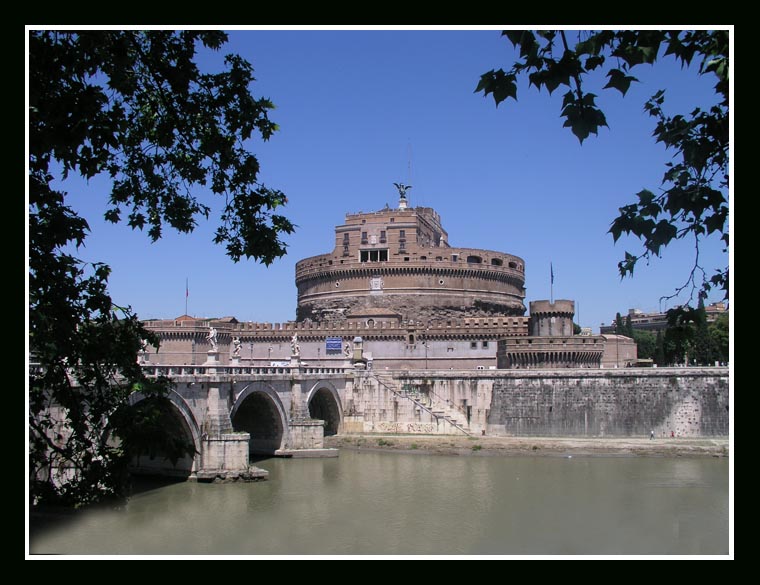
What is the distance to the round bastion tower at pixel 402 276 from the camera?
56.9 m

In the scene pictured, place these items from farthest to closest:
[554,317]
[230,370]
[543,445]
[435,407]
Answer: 1. [554,317]
2. [435,407]
3. [543,445]
4. [230,370]

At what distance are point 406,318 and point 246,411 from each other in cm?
2402

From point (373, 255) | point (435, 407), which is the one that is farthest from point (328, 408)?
point (373, 255)

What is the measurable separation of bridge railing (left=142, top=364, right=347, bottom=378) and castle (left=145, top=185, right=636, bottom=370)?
184 inches

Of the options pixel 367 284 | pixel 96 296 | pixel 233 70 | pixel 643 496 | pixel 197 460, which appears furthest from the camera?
pixel 367 284

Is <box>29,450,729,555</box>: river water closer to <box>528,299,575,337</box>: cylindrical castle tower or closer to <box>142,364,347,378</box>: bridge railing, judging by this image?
<box>142,364,347,378</box>: bridge railing

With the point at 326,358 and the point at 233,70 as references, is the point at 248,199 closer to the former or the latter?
the point at 233,70

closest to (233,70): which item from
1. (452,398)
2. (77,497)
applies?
(77,497)

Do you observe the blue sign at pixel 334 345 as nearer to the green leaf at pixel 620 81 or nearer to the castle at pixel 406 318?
the castle at pixel 406 318

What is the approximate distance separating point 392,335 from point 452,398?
1036cm

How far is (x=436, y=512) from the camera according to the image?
72.1 feet

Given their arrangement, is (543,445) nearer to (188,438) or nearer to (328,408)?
(328,408)

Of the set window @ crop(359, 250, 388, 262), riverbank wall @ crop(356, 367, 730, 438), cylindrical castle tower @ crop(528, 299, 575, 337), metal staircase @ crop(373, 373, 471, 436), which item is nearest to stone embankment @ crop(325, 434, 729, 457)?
riverbank wall @ crop(356, 367, 730, 438)

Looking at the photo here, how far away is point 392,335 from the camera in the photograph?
50219 mm
